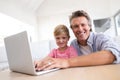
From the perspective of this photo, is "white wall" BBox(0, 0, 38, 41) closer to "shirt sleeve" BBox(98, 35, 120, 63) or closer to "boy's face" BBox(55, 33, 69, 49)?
"boy's face" BBox(55, 33, 69, 49)

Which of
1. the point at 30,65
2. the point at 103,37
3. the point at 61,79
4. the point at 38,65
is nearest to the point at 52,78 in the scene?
the point at 61,79

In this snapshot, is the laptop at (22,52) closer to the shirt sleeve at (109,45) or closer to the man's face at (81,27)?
the shirt sleeve at (109,45)

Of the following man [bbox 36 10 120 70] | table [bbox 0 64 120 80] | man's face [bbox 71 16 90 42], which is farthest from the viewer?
man's face [bbox 71 16 90 42]

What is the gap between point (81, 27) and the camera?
1515 mm

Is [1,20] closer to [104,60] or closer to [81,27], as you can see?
[81,27]

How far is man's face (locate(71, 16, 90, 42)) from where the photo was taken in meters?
1.48

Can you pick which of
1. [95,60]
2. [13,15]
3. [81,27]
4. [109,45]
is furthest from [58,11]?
[95,60]

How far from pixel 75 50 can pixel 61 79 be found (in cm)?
75

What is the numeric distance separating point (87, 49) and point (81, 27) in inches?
7.7

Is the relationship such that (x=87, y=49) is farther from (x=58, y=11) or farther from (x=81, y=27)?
(x=58, y=11)

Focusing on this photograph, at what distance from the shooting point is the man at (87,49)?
1.08 meters

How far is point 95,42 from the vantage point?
4.52 feet

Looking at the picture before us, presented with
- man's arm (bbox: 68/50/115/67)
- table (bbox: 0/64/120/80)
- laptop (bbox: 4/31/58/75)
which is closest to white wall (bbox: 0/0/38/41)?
laptop (bbox: 4/31/58/75)

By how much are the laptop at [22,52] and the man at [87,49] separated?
0.08m
